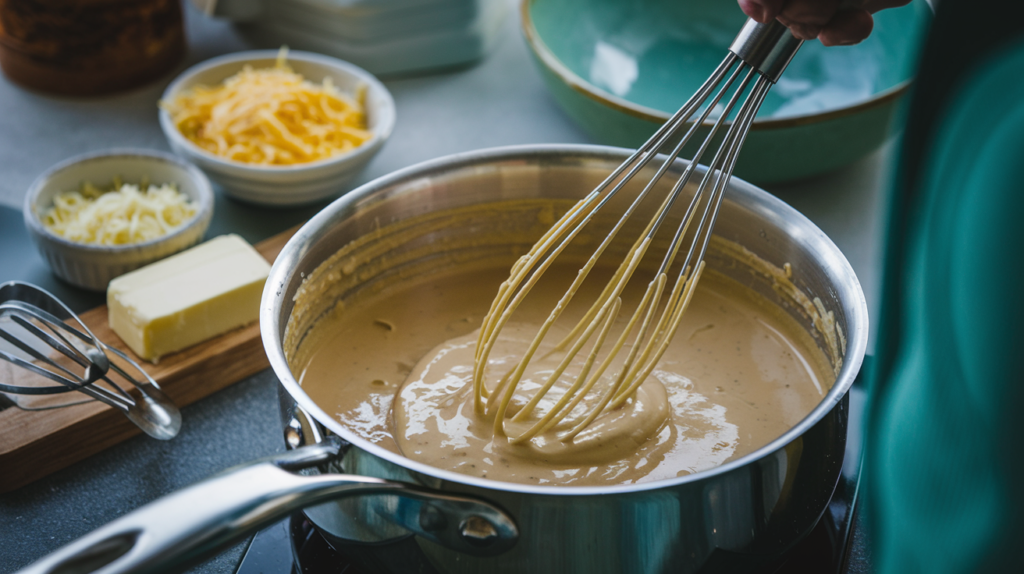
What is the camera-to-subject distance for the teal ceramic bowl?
955 mm

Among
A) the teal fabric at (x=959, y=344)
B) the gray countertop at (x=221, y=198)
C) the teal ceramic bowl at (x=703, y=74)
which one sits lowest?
Result: the gray countertop at (x=221, y=198)

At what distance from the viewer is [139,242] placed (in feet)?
2.85

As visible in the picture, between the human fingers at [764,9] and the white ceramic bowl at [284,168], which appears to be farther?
the white ceramic bowl at [284,168]

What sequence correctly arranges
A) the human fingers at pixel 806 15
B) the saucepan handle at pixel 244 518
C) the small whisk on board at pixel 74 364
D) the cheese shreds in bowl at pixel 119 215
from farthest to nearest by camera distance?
1. the cheese shreds in bowl at pixel 119 215
2. the small whisk on board at pixel 74 364
3. the human fingers at pixel 806 15
4. the saucepan handle at pixel 244 518

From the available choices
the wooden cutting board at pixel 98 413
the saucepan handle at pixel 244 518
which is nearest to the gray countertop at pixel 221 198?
the wooden cutting board at pixel 98 413

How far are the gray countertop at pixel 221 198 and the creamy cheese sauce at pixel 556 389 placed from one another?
9cm

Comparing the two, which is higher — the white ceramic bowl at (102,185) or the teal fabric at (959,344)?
the teal fabric at (959,344)

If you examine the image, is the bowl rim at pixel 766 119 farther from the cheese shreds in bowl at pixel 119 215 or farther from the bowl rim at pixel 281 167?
the cheese shreds in bowl at pixel 119 215

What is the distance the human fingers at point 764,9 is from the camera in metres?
0.54

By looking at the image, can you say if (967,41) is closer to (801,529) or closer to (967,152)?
(967,152)

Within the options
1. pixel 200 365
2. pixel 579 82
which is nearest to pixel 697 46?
Answer: pixel 579 82

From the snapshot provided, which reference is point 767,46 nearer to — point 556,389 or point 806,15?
point 806,15

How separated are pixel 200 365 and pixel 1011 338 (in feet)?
2.09

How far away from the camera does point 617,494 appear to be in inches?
16.9
